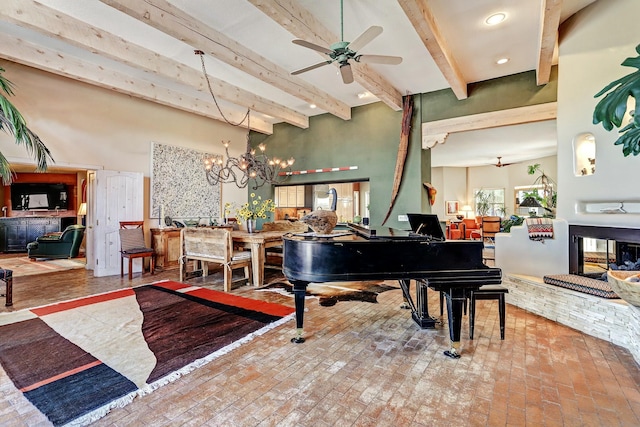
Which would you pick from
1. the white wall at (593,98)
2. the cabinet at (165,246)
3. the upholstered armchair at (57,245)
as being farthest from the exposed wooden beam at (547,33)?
the upholstered armchair at (57,245)

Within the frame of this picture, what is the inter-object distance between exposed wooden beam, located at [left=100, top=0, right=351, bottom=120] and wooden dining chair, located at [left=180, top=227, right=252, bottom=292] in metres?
2.41

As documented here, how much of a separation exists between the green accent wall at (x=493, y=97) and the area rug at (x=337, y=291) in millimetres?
3579

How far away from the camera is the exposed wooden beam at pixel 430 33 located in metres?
2.92

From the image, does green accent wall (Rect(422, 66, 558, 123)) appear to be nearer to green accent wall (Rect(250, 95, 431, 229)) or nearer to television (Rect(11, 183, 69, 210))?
green accent wall (Rect(250, 95, 431, 229))

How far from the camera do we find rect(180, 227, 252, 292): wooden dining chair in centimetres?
439

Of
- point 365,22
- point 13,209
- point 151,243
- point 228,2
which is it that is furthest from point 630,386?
point 13,209

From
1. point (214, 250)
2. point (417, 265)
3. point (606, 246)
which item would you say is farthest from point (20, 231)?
point (606, 246)

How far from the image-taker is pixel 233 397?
6.35 ft

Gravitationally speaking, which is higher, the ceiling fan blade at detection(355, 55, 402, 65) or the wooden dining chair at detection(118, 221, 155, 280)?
the ceiling fan blade at detection(355, 55, 402, 65)

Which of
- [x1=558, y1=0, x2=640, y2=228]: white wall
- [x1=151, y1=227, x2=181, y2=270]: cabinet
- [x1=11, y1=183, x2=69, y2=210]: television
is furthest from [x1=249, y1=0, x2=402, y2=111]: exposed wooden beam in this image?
[x1=11, y1=183, x2=69, y2=210]: television

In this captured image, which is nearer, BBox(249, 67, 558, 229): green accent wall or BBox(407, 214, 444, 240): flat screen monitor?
BBox(407, 214, 444, 240): flat screen monitor

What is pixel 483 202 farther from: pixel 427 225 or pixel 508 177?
pixel 427 225

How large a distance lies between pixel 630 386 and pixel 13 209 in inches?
548

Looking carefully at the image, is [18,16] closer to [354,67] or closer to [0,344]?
[0,344]
